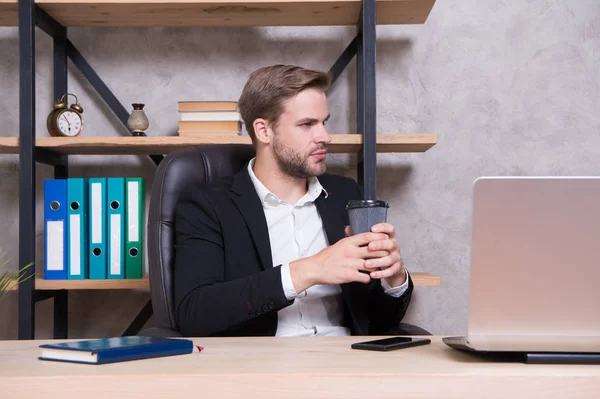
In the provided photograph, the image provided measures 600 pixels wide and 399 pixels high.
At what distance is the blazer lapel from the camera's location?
168 centimetres

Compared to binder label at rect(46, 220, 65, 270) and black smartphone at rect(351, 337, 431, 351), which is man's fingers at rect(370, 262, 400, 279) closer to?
black smartphone at rect(351, 337, 431, 351)

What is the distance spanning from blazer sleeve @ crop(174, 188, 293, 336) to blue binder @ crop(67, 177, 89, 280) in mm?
650

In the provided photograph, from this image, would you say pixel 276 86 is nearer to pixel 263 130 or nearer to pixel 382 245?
pixel 263 130

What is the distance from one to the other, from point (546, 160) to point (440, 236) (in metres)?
0.50

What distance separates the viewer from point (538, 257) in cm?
81

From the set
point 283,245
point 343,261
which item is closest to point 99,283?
point 283,245

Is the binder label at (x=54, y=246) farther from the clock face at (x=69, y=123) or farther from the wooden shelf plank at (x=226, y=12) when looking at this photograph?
the wooden shelf plank at (x=226, y=12)

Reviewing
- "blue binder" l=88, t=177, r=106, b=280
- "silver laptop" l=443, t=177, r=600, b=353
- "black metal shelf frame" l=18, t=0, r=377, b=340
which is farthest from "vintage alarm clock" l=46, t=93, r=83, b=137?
"silver laptop" l=443, t=177, r=600, b=353

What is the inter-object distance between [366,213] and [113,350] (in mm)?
473

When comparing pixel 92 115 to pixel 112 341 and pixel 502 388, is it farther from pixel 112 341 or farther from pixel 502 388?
pixel 502 388

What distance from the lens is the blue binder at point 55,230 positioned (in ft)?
7.17

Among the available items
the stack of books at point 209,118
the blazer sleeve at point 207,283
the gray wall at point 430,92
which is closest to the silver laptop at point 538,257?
the blazer sleeve at point 207,283

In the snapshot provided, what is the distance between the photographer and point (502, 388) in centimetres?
76

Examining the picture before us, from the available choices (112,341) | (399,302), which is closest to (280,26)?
(399,302)
